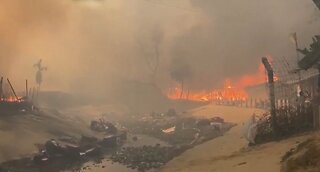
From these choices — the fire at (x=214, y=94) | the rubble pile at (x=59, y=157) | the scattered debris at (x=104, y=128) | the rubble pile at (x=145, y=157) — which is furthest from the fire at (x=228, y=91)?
the rubble pile at (x=59, y=157)

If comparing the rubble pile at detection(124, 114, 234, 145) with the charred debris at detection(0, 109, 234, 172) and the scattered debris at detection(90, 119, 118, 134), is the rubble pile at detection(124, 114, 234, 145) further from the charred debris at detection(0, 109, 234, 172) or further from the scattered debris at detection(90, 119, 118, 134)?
the scattered debris at detection(90, 119, 118, 134)

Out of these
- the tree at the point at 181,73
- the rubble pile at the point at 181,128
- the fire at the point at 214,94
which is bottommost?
the rubble pile at the point at 181,128

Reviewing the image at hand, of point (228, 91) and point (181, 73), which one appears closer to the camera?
point (228, 91)

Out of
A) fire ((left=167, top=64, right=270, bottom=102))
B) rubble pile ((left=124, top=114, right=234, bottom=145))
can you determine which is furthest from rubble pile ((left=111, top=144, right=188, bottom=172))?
fire ((left=167, top=64, right=270, bottom=102))

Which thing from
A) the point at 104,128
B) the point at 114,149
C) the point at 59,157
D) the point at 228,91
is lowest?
the point at 114,149

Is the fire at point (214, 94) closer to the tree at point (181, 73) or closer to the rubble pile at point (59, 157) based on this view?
the tree at point (181, 73)

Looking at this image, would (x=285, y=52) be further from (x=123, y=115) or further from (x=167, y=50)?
(x=123, y=115)

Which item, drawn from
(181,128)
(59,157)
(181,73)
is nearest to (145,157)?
(59,157)

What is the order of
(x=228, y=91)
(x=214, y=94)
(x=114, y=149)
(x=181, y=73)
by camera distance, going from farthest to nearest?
(x=181, y=73)
(x=214, y=94)
(x=228, y=91)
(x=114, y=149)

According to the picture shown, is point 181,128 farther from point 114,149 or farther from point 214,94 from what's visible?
point 214,94
